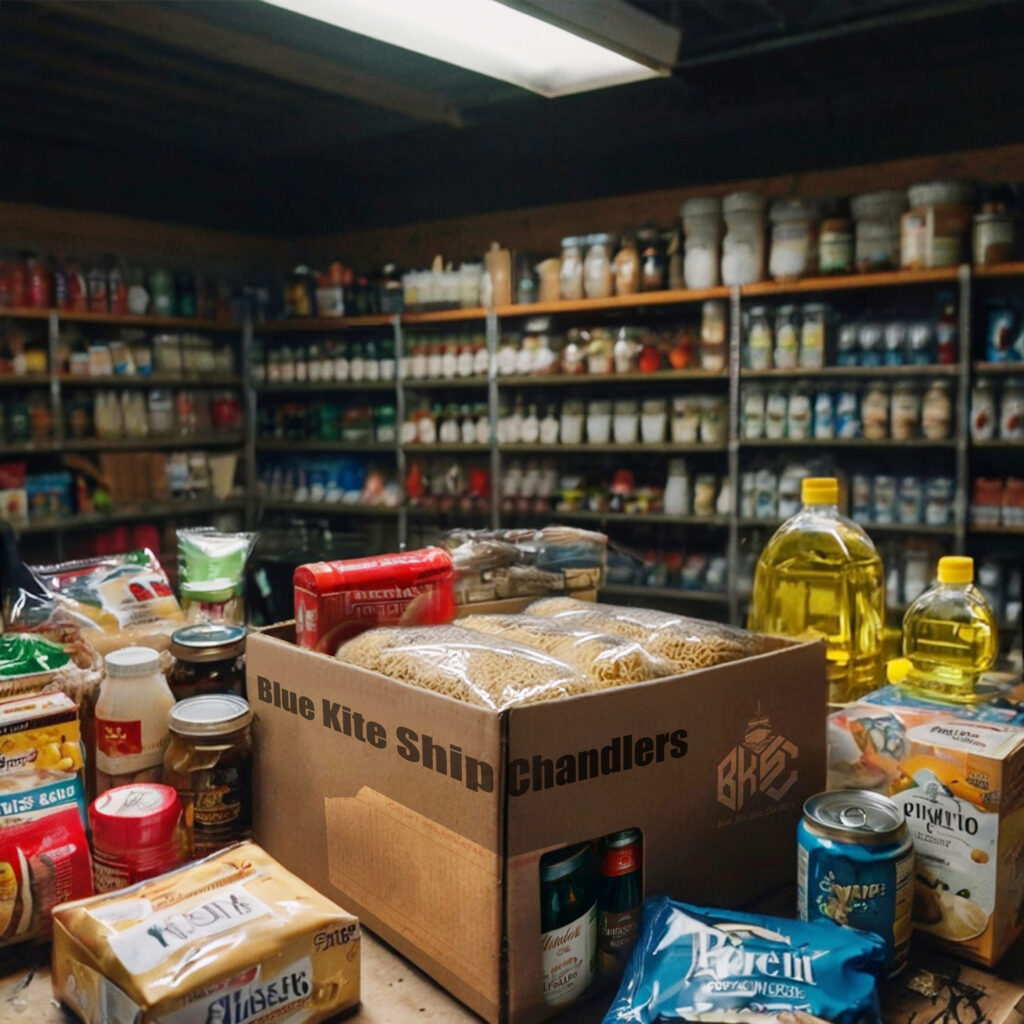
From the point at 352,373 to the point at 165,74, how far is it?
180 cm

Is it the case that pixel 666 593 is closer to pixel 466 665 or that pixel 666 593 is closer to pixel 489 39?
pixel 489 39

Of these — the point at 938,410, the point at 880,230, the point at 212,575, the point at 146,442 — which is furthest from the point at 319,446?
the point at 212,575

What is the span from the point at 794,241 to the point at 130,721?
3758 mm

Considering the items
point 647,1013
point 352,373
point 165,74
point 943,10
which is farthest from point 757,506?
point 647,1013

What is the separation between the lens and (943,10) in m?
3.88

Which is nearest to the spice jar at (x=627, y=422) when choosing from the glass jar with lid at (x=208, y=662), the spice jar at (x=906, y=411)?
the spice jar at (x=906, y=411)

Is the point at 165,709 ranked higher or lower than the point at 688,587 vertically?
higher

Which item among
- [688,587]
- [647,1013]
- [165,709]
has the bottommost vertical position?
[688,587]

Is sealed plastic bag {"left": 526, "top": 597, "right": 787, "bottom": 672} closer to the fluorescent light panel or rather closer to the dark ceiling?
the fluorescent light panel

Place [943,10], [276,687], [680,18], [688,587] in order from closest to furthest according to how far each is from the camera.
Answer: [276,687] < [943,10] < [680,18] < [688,587]

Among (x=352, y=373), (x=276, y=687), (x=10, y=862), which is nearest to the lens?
(x=10, y=862)

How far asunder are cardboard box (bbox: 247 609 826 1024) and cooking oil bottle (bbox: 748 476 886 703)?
1.66 feet

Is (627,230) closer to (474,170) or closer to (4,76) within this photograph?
(474,170)

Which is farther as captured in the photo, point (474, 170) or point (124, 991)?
point (474, 170)
